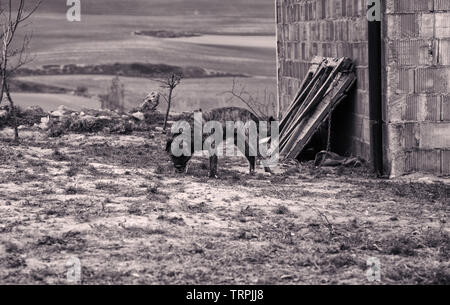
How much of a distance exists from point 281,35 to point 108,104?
1074cm

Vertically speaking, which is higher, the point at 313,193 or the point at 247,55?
the point at 247,55

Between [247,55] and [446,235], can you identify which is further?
[247,55]

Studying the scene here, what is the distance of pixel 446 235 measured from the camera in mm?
8219

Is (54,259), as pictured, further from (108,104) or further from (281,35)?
(108,104)

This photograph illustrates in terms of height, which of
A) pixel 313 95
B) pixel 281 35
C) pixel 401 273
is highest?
pixel 281 35

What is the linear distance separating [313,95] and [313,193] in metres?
3.28

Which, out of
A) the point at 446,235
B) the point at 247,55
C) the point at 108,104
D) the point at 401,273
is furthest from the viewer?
the point at 247,55

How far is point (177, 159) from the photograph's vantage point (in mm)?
12164

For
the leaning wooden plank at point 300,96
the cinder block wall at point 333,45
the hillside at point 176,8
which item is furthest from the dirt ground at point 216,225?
the hillside at point 176,8

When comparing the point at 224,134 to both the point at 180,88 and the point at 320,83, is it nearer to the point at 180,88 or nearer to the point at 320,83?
the point at 320,83

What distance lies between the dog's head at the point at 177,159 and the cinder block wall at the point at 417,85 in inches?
115

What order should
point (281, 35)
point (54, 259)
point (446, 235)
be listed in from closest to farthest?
point (54, 259) → point (446, 235) → point (281, 35)

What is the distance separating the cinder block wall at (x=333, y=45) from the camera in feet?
41.1

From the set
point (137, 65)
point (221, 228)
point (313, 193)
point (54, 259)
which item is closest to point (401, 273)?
point (221, 228)
